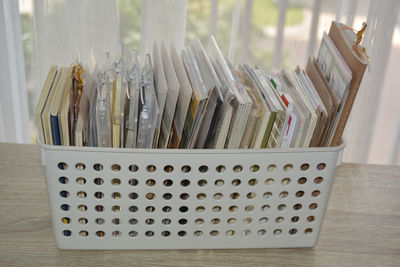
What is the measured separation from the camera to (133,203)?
0.76 m

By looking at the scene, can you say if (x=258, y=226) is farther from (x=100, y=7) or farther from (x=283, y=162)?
(x=100, y=7)

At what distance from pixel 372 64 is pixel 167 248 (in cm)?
106

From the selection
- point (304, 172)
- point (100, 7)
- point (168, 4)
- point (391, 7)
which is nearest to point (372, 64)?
point (391, 7)

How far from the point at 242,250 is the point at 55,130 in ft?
1.18

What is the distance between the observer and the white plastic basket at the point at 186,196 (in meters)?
0.73

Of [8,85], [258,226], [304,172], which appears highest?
[304,172]

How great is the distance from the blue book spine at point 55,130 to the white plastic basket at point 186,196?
14 millimetres

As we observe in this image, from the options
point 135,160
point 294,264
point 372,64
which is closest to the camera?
point 135,160

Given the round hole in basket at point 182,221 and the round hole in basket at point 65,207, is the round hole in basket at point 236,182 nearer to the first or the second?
the round hole in basket at point 182,221

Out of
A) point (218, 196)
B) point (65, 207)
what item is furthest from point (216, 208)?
point (65, 207)

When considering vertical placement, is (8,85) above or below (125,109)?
below

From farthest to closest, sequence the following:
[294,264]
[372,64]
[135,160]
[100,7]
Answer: [372,64], [100,7], [294,264], [135,160]

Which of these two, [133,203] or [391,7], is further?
[391,7]

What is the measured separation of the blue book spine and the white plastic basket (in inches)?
0.6
